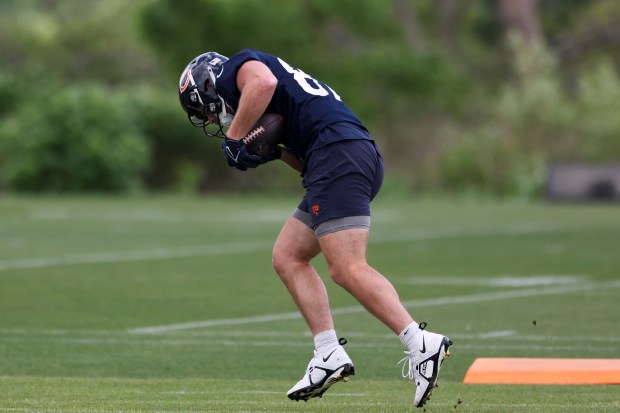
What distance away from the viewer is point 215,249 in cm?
2081

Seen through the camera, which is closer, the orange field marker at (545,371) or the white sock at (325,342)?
the white sock at (325,342)

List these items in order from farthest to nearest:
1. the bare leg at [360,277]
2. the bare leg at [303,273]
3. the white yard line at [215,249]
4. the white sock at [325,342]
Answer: the white yard line at [215,249]
the bare leg at [303,273]
the white sock at [325,342]
the bare leg at [360,277]

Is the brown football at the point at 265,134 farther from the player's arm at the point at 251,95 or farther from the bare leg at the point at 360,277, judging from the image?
the bare leg at the point at 360,277

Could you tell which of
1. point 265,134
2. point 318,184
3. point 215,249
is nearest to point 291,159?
point 265,134

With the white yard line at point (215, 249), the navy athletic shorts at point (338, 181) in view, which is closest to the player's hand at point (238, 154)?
the navy athletic shorts at point (338, 181)

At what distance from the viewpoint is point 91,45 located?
77.7 m

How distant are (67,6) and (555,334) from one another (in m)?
78.5

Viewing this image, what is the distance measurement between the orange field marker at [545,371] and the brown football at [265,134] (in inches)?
92.7

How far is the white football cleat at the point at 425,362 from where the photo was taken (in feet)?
24.2

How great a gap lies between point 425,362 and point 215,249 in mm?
13570

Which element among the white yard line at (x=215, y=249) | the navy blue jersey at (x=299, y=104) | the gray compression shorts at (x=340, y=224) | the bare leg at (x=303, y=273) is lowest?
the white yard line at (x=215, y=249)

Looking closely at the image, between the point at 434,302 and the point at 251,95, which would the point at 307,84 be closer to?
the point at 251,95

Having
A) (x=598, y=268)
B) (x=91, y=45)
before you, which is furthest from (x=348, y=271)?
(x=91, y=45)

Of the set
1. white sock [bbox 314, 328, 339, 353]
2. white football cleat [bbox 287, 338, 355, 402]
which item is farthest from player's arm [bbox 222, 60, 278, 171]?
white football cleat [bbox 287, 338, 355, 402]
